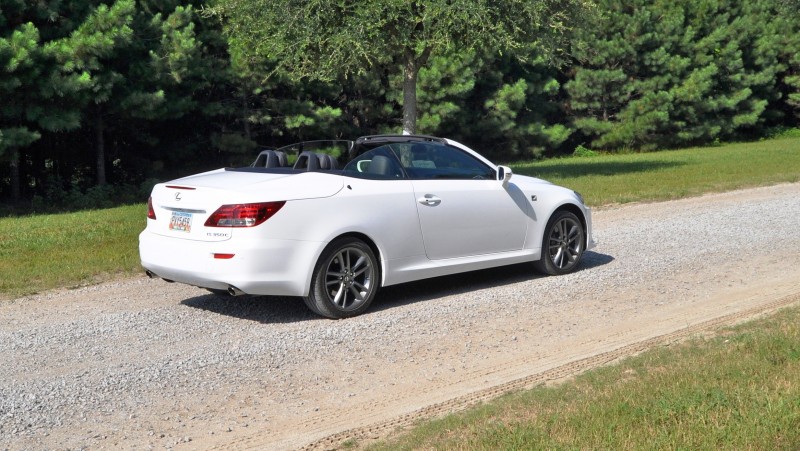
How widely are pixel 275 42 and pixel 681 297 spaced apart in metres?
15.1

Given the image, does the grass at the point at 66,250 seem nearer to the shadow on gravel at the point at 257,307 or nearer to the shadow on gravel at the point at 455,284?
the shadow on gravel at the point at 257,307

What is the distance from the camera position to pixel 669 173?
995 inches

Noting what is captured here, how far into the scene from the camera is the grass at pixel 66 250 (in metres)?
10.4

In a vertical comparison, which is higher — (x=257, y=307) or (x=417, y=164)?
(x=417, y=164)

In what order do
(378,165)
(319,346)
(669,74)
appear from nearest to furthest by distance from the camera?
(319,346) → (378,165) → (669,74)

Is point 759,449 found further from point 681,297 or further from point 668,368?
point 681,297

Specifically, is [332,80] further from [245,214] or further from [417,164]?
[245,214]

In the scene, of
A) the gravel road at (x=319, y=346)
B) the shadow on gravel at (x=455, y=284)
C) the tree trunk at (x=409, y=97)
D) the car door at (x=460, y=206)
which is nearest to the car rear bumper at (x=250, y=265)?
the gravel road at (x=319, y=346)

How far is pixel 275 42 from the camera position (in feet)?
73.3

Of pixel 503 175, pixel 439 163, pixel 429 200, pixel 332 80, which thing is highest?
pixel 332 80

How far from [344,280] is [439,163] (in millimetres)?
1785

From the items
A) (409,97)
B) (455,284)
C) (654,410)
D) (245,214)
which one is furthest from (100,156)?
(654,410)

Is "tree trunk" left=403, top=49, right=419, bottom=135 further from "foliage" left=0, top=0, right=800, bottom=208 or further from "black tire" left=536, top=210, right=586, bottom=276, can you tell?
"black tire" left=536, top=210, right=586, bottom=276

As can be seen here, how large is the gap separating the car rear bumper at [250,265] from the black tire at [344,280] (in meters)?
0.12
